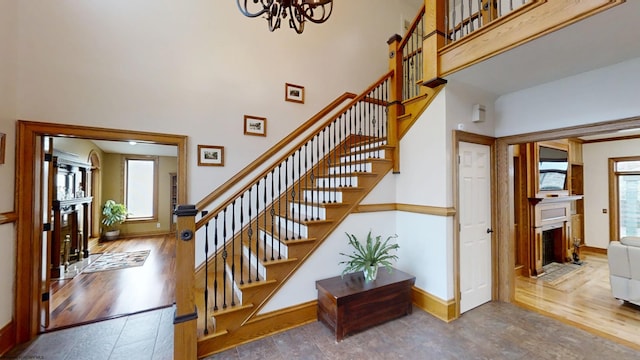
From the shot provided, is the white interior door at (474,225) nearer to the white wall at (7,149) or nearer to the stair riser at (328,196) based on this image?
the stair riser at (328,196)

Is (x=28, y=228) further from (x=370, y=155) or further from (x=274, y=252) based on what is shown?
(x=370, y=155)

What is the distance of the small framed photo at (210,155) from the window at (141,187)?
5412 mm

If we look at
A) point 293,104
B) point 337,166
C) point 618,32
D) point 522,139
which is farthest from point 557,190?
point 293,104

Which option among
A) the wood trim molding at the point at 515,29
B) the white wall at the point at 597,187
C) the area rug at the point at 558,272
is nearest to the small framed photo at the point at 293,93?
the wood trim molding at the point at 515,29

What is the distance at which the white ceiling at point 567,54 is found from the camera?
172cm

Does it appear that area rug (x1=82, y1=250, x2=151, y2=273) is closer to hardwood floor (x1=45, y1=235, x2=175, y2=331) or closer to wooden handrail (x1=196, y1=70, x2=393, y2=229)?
hardwood floor (x1=45, y1=235, x2=175, y2=331)

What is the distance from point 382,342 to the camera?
2.34m

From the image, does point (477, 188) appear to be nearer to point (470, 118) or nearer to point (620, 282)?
point (470, 118)

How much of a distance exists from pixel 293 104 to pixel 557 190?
5.18m

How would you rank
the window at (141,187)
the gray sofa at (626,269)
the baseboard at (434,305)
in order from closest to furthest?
the baseboard at (434,305) < the gray sofa at (626,269) < the window at (141,187)

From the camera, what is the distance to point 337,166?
373 centimetres

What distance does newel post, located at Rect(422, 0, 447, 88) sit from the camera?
2596mm

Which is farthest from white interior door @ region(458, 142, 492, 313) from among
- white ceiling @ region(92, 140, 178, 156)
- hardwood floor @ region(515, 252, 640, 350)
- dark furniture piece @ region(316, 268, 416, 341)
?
white ceiling @ region(92, 140, 178, 156)

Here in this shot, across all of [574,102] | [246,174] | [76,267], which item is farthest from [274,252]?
[76,267]
